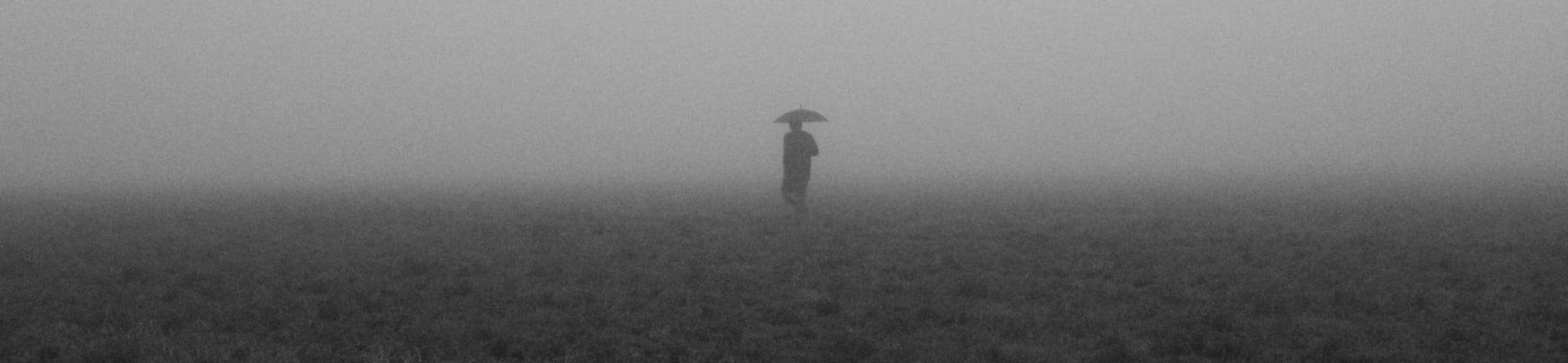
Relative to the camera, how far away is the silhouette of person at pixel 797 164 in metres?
19.4

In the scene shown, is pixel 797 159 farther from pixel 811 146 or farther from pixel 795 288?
pixel 795 288

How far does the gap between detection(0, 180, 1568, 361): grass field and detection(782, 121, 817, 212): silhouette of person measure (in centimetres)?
68

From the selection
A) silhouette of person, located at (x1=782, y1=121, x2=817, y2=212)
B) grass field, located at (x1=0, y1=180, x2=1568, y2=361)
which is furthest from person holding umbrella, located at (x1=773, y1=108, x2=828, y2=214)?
grass field, located at (x1=0, y1=180, x2=1568, y2=361)

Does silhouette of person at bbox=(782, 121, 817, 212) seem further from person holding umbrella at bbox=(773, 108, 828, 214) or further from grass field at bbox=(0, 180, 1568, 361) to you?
grass field at bbox=(0, 180, 1568, 361)

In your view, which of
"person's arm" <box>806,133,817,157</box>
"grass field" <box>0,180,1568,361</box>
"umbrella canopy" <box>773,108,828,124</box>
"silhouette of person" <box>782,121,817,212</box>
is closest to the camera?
"grass field" <box>0,180,1568,361</box>

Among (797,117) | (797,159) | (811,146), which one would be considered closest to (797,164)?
(797,159)

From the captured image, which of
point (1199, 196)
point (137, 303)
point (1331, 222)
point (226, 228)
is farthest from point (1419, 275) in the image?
point (226, 228)

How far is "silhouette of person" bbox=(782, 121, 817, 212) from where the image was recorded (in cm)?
1941

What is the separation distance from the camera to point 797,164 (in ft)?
64.5

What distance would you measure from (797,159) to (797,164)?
0.10 meters

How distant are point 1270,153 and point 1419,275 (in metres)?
89.9

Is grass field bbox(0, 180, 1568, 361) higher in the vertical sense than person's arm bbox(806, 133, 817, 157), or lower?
lower

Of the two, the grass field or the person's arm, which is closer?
the grass field

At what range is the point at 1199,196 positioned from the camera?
26.0 meters
